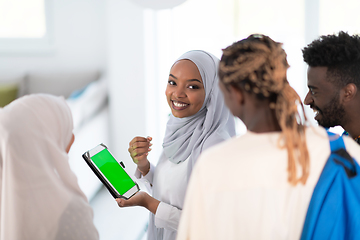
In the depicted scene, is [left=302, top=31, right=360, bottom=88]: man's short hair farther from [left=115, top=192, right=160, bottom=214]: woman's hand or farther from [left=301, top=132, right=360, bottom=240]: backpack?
[left=115, top=192, right=160, bottom=214]: woman's hand

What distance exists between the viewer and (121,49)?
10.0 ft

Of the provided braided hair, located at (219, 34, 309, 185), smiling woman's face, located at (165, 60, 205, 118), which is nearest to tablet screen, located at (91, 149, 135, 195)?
smiling woman's face, located at (165, 60, 205, 118)

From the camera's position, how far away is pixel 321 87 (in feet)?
3.63

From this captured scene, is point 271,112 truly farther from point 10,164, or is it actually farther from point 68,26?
point 68,26

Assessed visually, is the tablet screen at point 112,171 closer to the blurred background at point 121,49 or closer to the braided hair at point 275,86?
the braided hair at point 275,86

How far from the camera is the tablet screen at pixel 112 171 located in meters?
1.22

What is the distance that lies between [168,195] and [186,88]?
15.7 inches

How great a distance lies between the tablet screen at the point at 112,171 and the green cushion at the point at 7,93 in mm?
2551

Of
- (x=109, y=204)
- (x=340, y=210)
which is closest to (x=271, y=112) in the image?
(x=340, y=210)

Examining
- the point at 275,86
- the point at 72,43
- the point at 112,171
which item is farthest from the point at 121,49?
the point at 275,86

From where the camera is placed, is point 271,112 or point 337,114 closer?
point 271,112

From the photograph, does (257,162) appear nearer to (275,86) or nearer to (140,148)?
(275,86)

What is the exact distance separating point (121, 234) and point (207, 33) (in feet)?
6.43

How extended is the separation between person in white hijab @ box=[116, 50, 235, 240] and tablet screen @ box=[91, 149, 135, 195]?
0.06m
